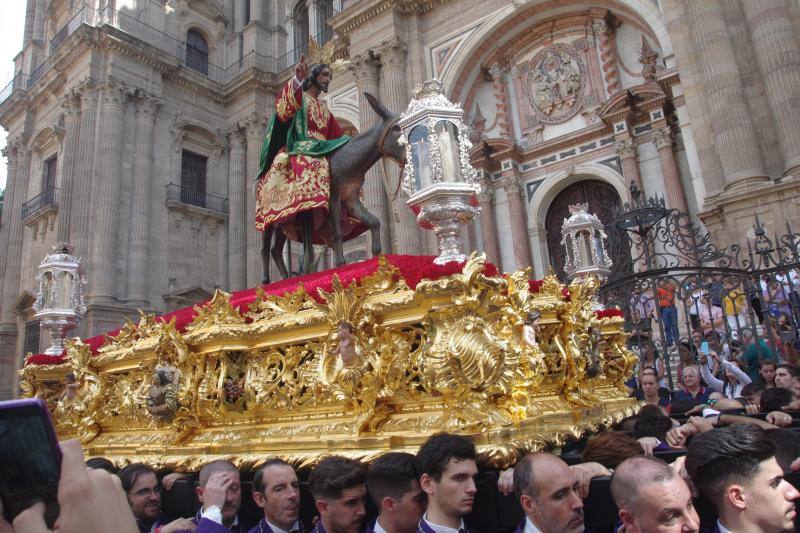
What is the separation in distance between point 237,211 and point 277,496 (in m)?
18.5

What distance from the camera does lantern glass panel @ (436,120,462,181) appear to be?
3547 mm

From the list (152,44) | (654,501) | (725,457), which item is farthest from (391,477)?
(152,44)

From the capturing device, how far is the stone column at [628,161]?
540 inches

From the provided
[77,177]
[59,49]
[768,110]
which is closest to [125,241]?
[77,177]

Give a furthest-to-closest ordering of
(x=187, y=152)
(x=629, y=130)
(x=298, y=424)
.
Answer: (x=187, y=152), (x=629, y=130), (x=298, y=424)

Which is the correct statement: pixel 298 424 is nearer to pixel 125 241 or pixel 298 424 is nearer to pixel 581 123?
pixel 581 123

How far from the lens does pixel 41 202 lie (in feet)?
63.8

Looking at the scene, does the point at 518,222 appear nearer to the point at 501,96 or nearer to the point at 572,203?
the point at 572,203

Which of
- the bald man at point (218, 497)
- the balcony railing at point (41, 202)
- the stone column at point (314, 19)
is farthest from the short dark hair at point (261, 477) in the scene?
the stone column at point (314, 19)

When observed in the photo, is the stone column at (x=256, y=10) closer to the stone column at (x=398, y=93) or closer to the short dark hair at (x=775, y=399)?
the stone column at (x=398, y=93)

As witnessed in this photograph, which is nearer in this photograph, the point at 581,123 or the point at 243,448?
the point at 243,448

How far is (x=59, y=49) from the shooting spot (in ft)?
61.0

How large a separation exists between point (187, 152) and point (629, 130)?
1491 centimetres

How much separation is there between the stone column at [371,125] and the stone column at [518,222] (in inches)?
135
